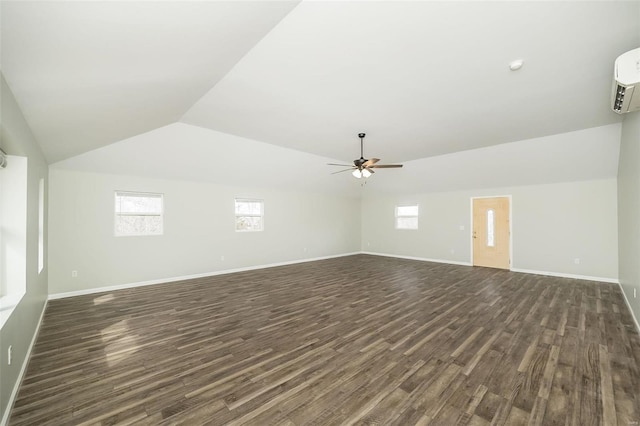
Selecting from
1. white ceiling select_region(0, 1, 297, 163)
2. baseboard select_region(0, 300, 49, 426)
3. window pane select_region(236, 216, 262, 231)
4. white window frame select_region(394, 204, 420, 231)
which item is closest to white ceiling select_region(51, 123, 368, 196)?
window pane select_region(236, 216, 262, 231)

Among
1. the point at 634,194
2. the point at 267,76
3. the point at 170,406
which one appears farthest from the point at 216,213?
the point at 634,194

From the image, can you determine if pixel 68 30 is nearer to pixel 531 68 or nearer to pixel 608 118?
pixel 531 68

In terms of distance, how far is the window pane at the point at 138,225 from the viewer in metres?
5.52

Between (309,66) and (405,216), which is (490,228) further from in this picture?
(309,66)

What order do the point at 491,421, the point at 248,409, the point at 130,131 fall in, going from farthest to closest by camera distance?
1. the point at 130,131
2. the point at 248,409
3. the point at 491,421

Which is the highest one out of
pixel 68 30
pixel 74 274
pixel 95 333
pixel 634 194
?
pixel 68 30

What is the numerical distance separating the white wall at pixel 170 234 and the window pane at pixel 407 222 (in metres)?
2.89

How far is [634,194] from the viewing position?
3586mm

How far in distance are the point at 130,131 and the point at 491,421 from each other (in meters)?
5.52

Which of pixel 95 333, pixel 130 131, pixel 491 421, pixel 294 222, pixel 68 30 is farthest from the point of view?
pixel 294 222

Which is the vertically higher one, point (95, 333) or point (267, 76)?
point (267, 76)

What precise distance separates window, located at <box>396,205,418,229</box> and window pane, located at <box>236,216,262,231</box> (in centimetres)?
505

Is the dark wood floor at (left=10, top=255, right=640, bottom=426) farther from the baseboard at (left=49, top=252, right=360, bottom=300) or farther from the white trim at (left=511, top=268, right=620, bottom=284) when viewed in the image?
the white trim at (left=511, top=268, right=620, bottom=284)

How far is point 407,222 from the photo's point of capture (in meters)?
9.37
